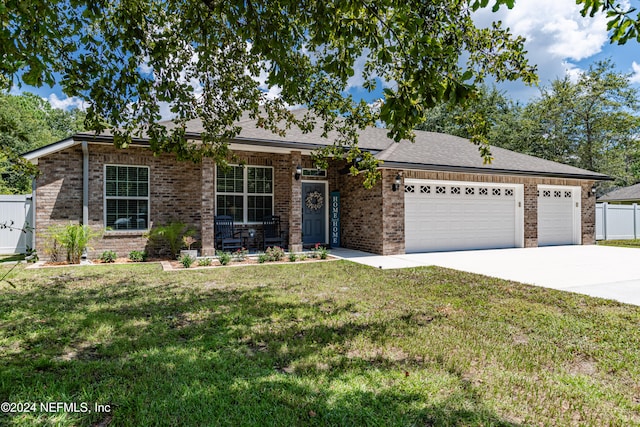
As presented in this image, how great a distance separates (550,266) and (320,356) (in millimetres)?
8045

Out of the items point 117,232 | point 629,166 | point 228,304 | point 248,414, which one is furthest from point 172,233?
point 629,166

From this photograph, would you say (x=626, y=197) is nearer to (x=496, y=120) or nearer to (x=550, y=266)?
(x=496, y=120)

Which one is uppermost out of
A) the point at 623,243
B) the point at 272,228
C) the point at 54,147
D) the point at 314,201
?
the point at 54,147

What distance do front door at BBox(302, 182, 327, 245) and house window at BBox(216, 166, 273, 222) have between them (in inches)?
54.7

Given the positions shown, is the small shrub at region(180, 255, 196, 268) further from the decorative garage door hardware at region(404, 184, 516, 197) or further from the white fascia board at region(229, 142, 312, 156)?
the decorative garage door hardware at region(404, 184, 516, 197)

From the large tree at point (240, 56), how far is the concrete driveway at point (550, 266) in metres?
3.81

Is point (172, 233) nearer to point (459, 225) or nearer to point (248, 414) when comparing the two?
point (248, 414)

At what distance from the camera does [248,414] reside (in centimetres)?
239

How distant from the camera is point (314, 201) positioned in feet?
41.7

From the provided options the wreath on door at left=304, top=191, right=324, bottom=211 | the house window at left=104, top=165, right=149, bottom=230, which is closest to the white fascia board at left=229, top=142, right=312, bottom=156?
the wreath on door at left=304, top=191, right=324, bottom=211

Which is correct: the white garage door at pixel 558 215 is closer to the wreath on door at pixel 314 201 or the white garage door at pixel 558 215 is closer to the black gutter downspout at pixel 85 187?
the wreath on door at pixel 314 201

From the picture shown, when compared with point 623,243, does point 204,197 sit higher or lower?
higher

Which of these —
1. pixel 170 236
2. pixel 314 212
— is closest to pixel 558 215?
pixel 314 212

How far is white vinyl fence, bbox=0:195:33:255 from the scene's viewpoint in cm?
1127
